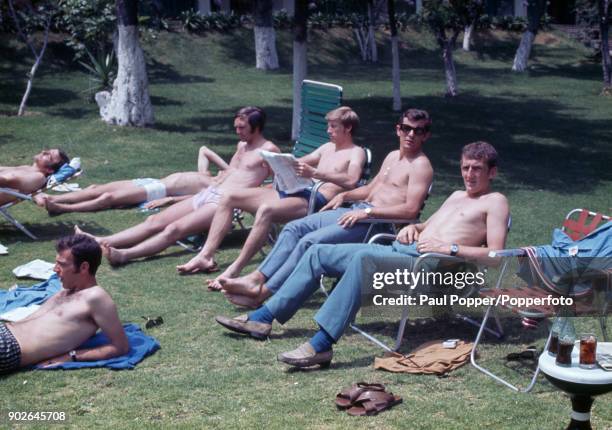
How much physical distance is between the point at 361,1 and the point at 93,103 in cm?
1035

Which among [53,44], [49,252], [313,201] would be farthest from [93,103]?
[313,201]

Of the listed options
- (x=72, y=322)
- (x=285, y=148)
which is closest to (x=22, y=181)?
(x=72, y=322)

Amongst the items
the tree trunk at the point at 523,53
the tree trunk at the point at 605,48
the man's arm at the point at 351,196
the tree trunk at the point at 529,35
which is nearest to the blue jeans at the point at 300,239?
the man's arm at the point at 351,196

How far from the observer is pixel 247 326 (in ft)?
17.6

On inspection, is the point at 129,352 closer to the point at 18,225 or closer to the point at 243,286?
the point at 243,286

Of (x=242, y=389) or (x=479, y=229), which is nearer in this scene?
(x=242, y=389)

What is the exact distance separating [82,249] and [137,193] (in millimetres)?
4238

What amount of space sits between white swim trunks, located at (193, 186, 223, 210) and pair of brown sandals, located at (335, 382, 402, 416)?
3435 mm

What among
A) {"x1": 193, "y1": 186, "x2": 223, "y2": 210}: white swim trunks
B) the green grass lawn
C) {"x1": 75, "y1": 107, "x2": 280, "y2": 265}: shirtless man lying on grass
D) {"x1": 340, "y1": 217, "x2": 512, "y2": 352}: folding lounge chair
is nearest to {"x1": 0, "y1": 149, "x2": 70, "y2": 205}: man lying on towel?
the green grass lawn

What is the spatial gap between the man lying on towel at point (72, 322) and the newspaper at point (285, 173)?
6.41 ft

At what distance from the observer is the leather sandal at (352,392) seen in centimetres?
430

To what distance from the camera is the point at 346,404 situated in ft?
14.1

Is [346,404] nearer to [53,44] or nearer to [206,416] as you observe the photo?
[206,416]

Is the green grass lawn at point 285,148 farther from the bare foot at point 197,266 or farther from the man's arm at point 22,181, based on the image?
the man's arm at point 22,181
